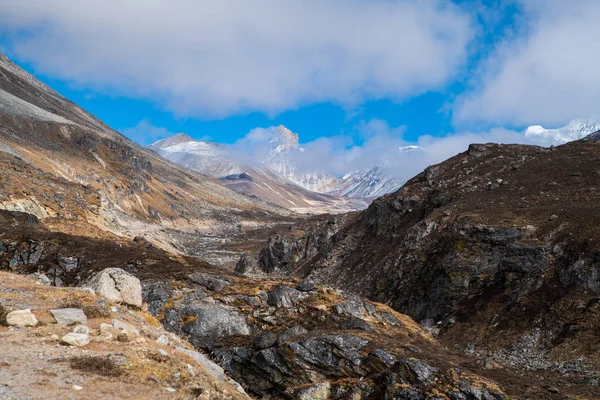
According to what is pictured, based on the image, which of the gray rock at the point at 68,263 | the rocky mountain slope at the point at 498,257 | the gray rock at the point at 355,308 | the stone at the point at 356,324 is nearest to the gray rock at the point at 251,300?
the gray rock at the point at 355,308

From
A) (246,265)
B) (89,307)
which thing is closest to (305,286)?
(89,307)

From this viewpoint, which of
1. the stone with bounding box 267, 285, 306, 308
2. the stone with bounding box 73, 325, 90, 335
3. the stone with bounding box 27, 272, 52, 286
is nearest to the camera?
the stone with bounding box 73, 325, 90, 335

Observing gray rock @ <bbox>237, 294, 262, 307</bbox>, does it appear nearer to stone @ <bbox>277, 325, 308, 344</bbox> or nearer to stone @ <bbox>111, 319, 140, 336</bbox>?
stone @ <bbox>277, 325, 308, 344</bbox>

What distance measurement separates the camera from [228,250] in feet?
400

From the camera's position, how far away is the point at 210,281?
27.6 meters

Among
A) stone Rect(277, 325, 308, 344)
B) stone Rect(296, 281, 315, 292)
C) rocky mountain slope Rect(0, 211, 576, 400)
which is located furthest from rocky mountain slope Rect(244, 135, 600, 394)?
stone Rect(277, 325, 308, 344)

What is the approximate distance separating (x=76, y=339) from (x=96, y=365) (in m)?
1.65

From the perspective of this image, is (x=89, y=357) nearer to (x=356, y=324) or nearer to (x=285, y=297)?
(x=356, y=324)

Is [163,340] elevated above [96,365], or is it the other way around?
[96,365]

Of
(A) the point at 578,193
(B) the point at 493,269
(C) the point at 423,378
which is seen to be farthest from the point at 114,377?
(A) the point at 578,193

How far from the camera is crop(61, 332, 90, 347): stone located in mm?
11346

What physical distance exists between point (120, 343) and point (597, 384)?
854 inches

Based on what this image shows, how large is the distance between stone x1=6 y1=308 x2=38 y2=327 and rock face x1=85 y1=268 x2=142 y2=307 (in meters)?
5.45

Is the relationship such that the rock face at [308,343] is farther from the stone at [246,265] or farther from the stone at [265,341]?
the stone at [246,265]
